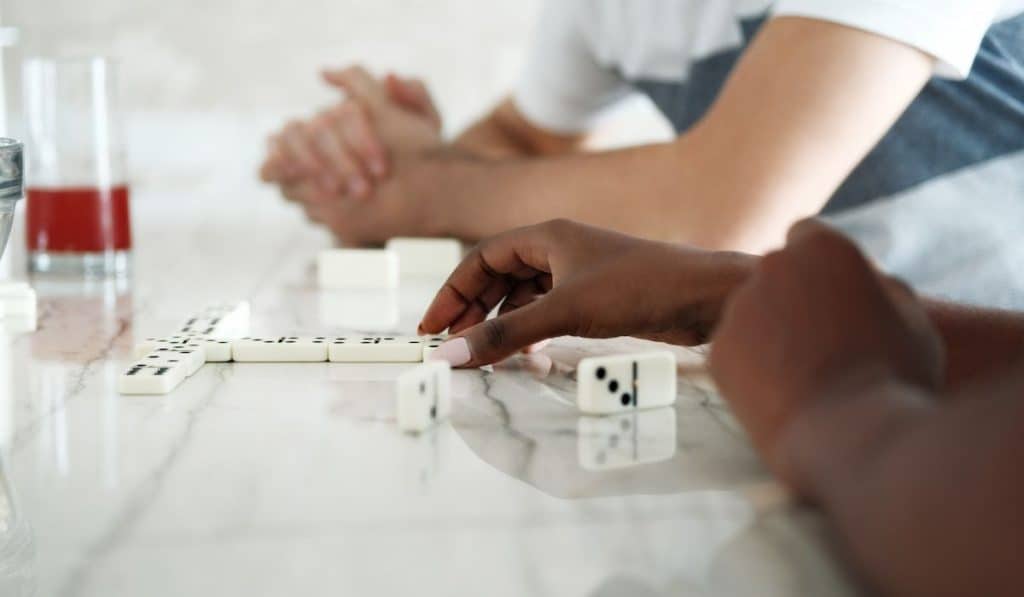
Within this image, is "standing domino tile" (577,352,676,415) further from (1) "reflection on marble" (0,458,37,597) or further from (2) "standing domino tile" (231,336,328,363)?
(1) "reflection on marble" (0,458,37,597)

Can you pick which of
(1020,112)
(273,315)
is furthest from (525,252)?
(1020,112)

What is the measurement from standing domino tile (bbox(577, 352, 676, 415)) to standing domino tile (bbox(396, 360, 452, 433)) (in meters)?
0.11

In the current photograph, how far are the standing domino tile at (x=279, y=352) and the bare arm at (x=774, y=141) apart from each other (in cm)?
68

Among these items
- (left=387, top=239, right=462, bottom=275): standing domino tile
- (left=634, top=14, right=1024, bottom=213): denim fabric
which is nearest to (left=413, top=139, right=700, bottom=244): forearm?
(left=387, top=239, right=462, bottom=275): standing domino tile

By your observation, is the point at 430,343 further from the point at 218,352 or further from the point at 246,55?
the point at 246,55

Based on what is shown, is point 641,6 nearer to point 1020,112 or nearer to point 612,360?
point 1020,112

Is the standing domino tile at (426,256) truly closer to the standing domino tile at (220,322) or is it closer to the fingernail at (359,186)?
the fingernail at (359,186)

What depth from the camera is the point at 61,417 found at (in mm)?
1032

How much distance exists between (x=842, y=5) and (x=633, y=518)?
1.10 metres

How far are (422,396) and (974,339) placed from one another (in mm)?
455

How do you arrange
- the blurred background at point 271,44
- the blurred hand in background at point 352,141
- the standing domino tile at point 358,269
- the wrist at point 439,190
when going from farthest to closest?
the blurred background at point 271,44
the blurred hand in background at point 352,141
the wrist at point 439,190
the standing domino tile at point 358,269

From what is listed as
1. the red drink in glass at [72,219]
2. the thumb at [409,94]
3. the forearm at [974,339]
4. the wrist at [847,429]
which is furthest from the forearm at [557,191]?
the wrist at [847,429]

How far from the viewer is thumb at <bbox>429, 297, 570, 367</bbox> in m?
1.13

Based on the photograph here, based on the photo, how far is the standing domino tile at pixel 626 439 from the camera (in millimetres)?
897
